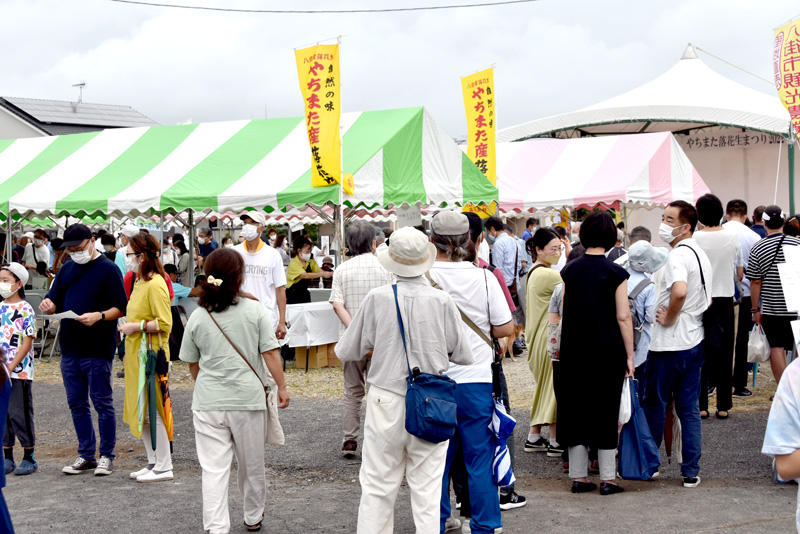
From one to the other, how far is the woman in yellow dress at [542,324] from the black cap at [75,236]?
11.1 feet

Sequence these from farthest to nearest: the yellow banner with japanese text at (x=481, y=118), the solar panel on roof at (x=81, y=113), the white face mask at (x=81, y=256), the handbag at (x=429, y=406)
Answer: the solar panel on roof at (x=81, y=113) → the yellow banner with japanese text at (x=481, y=118) → the white face mask at (x=81, y=256) → the handbag at (x=429, y=406)

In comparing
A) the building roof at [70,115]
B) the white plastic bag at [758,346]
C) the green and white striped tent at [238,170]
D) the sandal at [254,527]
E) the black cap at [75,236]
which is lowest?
the sandal at [254,527]

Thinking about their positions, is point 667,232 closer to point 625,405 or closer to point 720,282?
point 625,405

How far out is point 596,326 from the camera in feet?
16.5

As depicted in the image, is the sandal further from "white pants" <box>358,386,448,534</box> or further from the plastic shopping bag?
the plastic shopping bag

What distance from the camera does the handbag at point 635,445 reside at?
17.0 feet

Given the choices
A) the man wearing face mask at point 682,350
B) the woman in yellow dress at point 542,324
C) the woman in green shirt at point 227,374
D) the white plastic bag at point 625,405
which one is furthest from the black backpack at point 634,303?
the woman in green shirt at point 227,374

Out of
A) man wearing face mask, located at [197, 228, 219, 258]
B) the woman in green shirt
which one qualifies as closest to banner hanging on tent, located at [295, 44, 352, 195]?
the woman in green shirt

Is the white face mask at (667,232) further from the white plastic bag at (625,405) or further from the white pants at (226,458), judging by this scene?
the white pants at (226,458)

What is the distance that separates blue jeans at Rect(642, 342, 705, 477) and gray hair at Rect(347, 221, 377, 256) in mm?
2388

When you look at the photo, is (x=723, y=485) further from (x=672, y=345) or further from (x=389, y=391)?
(x=389, y=391)

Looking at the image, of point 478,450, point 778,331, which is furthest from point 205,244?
point 478,450

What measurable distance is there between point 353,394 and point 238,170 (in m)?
5.57

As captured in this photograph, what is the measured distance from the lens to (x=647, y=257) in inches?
213
